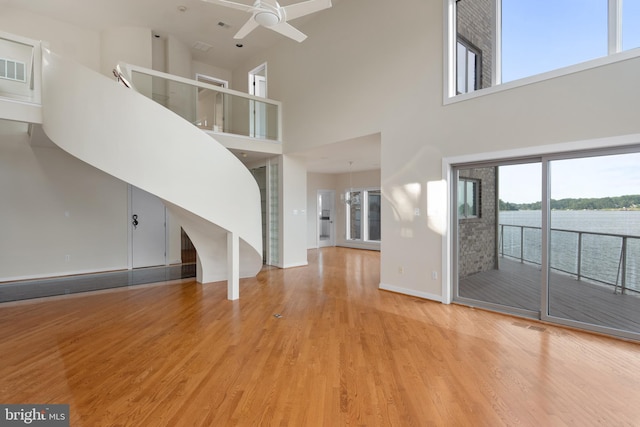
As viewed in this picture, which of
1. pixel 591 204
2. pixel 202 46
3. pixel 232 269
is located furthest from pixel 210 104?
pixel 591 204

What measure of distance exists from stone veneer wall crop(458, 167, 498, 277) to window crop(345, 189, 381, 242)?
20.3ft

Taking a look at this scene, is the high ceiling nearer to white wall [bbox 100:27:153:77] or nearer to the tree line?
white wall [bbox 100:27:153:77]

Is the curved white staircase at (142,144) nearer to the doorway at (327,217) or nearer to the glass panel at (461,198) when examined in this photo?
the glass panel at (461,198)

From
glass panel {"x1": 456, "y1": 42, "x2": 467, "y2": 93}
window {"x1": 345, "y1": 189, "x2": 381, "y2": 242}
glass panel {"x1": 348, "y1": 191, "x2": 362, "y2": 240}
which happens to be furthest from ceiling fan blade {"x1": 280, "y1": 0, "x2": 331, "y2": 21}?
glass panel {"x1": 348, "y1": 191, "x2": 362, "y2": 240}

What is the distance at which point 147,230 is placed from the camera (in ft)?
26.3

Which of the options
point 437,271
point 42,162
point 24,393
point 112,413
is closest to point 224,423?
point 112,413

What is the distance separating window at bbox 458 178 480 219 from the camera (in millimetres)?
4785

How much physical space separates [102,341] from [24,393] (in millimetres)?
1011

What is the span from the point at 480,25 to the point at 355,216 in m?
7.73

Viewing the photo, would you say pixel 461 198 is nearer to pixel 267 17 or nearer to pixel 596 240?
pixel 596 240

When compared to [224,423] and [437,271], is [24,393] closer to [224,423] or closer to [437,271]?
[224,423]

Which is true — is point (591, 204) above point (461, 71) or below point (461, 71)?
below

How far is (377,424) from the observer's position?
6.75 feet

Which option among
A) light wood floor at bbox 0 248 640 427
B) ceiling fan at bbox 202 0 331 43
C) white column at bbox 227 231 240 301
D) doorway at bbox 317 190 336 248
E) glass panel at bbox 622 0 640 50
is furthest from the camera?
doorway at bbox 317 190 336 248
